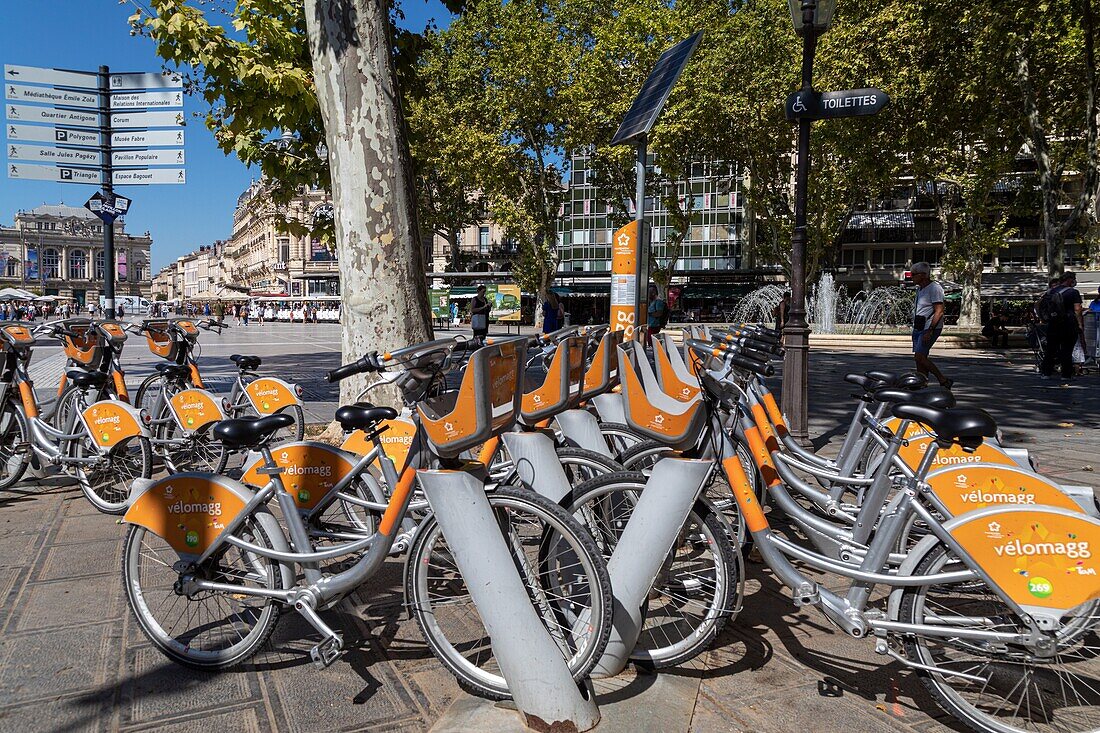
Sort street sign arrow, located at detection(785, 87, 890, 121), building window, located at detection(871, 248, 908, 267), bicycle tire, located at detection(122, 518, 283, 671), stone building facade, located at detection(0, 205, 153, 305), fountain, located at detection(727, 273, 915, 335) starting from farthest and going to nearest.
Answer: stone building facade, located at detection(0, 205, 153, 305), building window, located at detection(871, 248, 908, 267), fountain, located at detection(727, 273, 915, 335), street sign arrow, located at detection(785, 87, 890, 121), bicycle tire, located at detection(122, 518, 283, 671)

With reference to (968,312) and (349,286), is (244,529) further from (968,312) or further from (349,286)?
(968,312)

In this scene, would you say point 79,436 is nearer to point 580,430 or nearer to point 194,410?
point 194,410

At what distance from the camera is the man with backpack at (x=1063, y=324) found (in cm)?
A: 1231

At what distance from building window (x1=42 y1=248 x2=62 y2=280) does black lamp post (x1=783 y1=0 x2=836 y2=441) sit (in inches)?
5248

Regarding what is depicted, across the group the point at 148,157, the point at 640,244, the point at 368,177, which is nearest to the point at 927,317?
the point at 640,244

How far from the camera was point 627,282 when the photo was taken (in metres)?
8.21

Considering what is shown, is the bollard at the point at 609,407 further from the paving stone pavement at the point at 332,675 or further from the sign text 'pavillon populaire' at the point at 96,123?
the sign text 'pavillon populaire' at the point at 96,123

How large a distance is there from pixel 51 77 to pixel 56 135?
27.0 inches

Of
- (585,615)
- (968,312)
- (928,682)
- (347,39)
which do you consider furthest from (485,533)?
(968,312)

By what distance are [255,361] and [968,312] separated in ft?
102

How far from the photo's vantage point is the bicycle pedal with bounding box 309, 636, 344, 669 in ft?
8.59

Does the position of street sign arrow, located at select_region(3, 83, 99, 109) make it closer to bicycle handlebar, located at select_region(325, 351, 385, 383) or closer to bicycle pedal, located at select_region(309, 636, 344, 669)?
bicycle handlebar, located at select_region(325, 351, 385, 383)

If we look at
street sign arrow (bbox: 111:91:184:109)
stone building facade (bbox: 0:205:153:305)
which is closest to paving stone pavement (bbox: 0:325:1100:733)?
street sign arrow (bbox: 111:91:184:109)

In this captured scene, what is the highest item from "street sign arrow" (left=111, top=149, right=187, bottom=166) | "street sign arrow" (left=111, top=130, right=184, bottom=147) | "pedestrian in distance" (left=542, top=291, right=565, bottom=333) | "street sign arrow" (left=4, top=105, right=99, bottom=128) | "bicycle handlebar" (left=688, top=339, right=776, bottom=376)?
"street sign arrow" (left=4, top=105, right=99, bottom=128)
